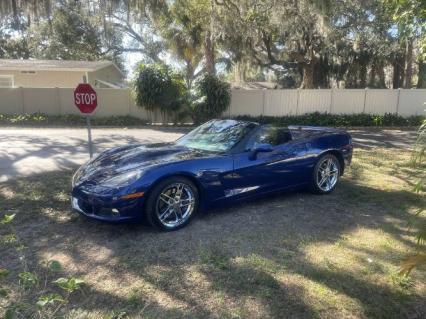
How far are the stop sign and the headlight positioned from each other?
2.12 m

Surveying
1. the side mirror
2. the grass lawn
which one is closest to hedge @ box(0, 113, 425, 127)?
the grass lawn

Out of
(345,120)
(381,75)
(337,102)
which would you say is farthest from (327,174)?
(381,75)

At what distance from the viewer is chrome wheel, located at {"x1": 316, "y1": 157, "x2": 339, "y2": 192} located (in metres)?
6.21

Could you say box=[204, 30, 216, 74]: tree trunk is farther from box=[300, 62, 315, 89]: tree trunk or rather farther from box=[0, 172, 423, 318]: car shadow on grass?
box=[0, 172, 423, 318]: car shadow on grass

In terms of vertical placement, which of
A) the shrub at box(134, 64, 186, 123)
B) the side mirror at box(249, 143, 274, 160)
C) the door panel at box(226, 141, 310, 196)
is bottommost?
the door panel at box(226, 141, 310, 196)

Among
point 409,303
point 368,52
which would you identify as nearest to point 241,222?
point 409,303

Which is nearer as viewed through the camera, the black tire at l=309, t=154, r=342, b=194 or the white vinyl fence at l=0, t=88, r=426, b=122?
the black tire at l=309, t=154, r=342, b=194

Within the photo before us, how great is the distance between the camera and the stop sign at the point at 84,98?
6031 mm

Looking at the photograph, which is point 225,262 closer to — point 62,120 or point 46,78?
point 62,120

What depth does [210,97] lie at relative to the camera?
16.9 m

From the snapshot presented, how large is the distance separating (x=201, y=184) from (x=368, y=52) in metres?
23.8

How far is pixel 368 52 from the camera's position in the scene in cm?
2502

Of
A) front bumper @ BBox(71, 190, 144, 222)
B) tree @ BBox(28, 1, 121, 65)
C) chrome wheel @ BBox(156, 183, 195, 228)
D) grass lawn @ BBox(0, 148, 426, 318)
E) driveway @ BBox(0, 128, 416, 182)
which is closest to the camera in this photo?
grass lawn @ BBox(0, 148, 426, 318)

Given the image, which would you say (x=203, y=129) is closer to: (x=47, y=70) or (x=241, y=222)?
(x=241, y=222)
